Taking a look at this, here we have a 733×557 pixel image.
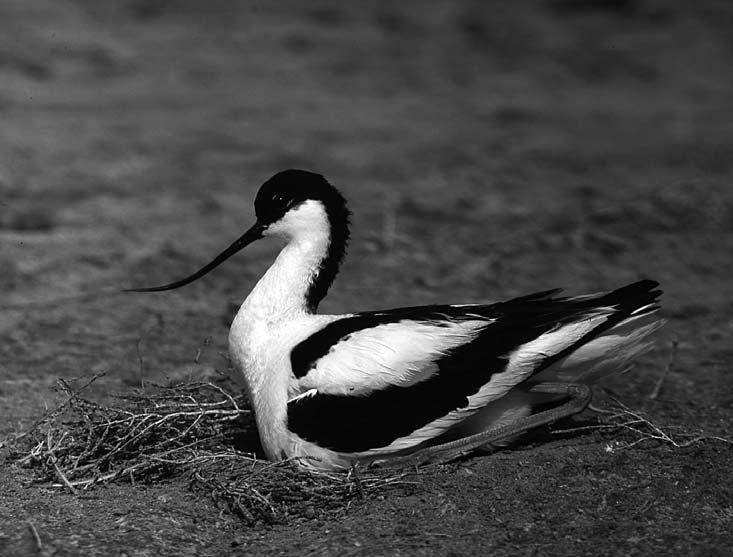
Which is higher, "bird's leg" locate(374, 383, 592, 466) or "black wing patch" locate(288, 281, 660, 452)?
"black wing patch" locate(288, 281, 660, 452)

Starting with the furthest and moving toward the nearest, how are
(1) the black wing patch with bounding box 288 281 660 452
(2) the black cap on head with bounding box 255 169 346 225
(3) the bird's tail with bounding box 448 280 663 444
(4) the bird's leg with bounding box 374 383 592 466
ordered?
(2) the black cap on head with bounding box 255 169 346 225, (3) the bird's tail with bounding box 448 280 663 444, (4) the bird's leg with bounding box 374 383 592 466, (1) the black wing patch with bounding box 288 281 660 452

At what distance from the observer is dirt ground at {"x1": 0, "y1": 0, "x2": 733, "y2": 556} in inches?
160

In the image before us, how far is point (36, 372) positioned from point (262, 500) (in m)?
2.01

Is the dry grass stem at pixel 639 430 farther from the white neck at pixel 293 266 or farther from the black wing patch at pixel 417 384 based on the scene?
the white neck at pixel 293 266

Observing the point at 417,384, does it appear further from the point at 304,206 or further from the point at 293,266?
the point at 304,206

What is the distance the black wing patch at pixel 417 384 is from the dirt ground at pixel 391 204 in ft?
0.85

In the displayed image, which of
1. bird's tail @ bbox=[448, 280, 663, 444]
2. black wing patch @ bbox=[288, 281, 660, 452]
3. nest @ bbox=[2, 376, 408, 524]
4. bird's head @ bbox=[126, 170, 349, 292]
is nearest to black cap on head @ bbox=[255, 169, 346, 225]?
bird's head @ bbox=[126, 170, 349, 292]

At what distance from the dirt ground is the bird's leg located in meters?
0.07

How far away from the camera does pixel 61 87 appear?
10.9m

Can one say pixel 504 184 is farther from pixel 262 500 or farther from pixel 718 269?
pixel 262 500

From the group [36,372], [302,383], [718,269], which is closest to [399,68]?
[718,269]

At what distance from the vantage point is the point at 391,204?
866cm

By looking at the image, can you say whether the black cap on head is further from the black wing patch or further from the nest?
the nest

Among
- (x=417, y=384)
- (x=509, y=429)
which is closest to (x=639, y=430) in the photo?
(x=509, y=429)
